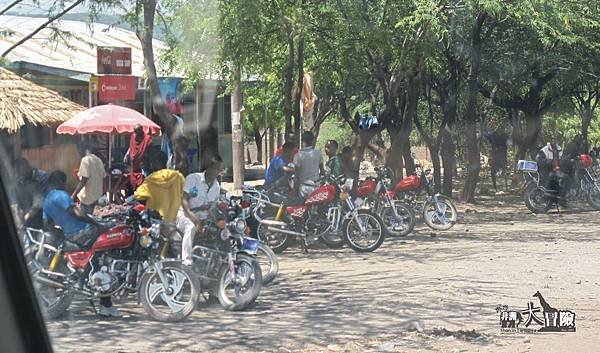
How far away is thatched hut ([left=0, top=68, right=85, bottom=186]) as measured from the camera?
13805mm

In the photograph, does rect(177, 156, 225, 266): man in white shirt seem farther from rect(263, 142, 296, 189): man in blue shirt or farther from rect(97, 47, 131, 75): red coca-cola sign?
rect(263, 142, 296, 189): man in blue shirt

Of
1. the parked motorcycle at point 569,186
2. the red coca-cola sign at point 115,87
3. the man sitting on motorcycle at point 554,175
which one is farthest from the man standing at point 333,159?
the man sitting on motorcycle at point 554,175

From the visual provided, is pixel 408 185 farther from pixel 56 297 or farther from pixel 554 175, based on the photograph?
pixel 56 297

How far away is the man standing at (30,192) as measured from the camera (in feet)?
26.8

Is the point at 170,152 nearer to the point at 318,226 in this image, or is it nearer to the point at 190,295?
the point at 318,226

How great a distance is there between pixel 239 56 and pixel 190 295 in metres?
7.01

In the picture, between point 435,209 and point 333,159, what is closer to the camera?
point 435,209

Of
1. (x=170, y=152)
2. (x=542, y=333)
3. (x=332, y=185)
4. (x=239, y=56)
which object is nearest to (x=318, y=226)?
(x=332, y=185)

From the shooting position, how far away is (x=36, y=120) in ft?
49.0

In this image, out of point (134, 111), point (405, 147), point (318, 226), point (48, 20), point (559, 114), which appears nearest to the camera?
point (48, 20)

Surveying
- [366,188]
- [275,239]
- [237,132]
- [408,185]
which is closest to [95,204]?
[275,239]

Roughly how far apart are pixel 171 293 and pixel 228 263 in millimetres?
731

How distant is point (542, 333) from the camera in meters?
7.97

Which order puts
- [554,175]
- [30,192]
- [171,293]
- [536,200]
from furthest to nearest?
[536,200], [554,175], [30,192], [171,293]
